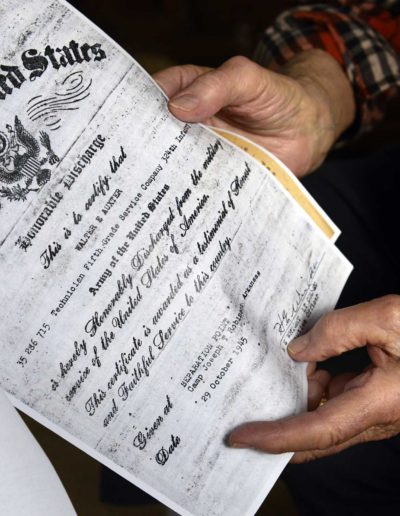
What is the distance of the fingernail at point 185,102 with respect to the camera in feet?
1.88

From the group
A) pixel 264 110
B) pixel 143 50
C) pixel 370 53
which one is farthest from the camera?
pixel 143 50

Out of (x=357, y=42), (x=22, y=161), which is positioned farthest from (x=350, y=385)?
(x=357, y=42)

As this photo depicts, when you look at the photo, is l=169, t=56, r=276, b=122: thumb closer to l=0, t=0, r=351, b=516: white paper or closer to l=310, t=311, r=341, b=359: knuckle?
l=0, t=0, r=351, b=516: white paper

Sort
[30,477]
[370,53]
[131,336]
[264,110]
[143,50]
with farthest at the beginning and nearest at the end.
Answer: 1. [143,50]
2. [370,53]
3. [264,110]
4. [131,336]
5. [30,477]

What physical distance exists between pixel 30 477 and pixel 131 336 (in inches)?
5.9

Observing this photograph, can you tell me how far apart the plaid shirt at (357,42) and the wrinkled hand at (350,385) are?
42 centimetres

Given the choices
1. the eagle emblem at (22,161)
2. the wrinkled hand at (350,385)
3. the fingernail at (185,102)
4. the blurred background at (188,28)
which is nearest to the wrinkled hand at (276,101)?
the fingernail at (185,102)

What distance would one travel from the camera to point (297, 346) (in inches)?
24.7

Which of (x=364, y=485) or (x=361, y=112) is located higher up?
(x=361, y=112)

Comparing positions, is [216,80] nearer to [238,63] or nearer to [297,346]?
[238,63]

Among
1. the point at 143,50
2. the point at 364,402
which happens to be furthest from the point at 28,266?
the point at 143,50

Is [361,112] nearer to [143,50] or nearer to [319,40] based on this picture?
[319,40]

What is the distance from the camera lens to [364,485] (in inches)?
30.9

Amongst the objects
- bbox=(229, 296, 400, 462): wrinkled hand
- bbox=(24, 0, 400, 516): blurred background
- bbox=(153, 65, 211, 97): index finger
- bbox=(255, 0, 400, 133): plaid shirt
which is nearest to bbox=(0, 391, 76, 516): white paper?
bbox=(229, 296, 400, 462): wrinkled hand
